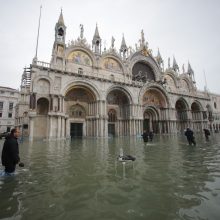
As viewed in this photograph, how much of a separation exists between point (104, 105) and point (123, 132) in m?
7.65

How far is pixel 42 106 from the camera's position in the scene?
24.9m

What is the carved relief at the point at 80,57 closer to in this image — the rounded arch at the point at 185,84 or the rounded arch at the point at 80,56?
the rounded arch at the point at 80,56

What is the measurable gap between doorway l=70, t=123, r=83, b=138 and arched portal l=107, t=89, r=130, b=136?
607 centimetres

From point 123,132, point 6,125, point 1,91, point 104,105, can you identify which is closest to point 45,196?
point 104,105

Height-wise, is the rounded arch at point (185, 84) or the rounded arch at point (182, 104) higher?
the rounded arch at point (185, 84)

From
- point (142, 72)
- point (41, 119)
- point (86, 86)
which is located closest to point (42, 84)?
point (41, 119)

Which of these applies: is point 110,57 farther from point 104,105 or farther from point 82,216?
point 82,216

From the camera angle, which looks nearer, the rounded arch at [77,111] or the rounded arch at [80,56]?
the rounded arch at [77,111]

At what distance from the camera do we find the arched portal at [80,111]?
27.9 m

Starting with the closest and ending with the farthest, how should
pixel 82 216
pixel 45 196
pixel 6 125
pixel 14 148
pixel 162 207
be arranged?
pixel 82 216
pixel 162 207
pixel 45 196
pixel 14 148
pixel 6 125

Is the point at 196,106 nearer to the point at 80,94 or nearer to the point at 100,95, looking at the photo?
the point at 100,95

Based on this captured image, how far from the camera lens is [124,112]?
107 ft

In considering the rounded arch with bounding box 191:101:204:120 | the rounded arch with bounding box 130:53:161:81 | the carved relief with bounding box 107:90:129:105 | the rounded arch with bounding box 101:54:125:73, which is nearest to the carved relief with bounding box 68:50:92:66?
the rounded arch with bounding box 101:54:125:73

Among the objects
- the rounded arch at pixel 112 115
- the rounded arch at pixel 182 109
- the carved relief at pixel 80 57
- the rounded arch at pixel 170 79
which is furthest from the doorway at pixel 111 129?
the rounded arch at pixel 170 79
